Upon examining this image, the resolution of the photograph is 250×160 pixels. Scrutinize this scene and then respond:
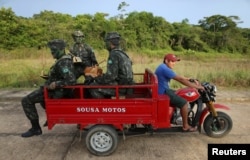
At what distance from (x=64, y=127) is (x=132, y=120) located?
2225mm

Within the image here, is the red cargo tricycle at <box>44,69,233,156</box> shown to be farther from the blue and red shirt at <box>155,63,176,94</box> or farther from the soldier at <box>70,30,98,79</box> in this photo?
the soldier at <box>70,30,98,79</box>

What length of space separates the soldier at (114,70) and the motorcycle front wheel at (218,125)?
64.3 inches

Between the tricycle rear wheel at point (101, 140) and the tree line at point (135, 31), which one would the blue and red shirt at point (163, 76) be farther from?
the tree line at point (135, 31)

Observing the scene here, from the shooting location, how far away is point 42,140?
604 cm

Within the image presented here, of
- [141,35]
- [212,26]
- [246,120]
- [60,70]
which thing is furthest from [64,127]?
[212,26]

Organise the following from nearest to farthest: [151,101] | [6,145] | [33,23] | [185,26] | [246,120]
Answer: [151,101] < [6,145] < [246,120] < [33,23] < [185,26]

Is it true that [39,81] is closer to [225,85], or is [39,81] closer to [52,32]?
[225,85]

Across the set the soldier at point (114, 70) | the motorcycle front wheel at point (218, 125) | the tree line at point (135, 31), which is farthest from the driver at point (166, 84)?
the tree line at point (135, 31)

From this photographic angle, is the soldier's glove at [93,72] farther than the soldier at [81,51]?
No

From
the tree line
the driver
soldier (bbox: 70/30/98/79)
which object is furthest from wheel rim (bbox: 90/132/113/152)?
the tree line

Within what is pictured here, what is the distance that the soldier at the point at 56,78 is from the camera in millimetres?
5094

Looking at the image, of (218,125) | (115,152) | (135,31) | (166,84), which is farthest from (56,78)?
(135,31)

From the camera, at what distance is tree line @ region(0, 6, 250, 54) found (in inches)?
1260

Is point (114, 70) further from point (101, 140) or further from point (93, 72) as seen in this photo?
point (101, 140)
